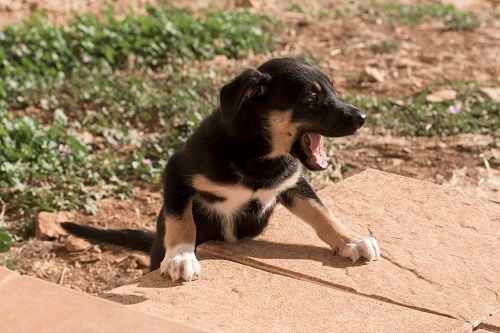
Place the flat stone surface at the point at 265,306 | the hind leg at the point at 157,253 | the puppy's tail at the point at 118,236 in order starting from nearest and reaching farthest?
the flat stone surface at the point at 265,306 → the hind leg at the point at 157,253 → the puppy's tail at the point at 118,236

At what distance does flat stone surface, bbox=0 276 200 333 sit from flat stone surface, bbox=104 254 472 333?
71cm

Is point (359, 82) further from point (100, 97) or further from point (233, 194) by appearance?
point (233, 194)

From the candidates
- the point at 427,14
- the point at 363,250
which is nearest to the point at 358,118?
the point at 363,250

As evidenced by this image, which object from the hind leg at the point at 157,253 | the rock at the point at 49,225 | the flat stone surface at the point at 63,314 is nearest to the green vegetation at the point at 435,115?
the rock at the point at 49,225

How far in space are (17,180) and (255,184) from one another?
201 centimetres

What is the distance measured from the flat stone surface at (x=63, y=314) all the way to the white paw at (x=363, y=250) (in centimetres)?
167

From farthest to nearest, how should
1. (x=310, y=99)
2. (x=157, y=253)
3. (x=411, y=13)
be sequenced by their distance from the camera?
(x=411, y=13), (x=157, y=253), (x=310, y=99)

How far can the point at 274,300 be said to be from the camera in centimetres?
357

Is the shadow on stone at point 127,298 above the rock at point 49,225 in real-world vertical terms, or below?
above

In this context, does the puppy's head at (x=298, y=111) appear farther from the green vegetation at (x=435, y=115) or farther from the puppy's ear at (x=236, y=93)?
the green vegetation at (x=435, y=115)

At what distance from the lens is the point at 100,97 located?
22.9 ft

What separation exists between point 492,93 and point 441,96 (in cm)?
42

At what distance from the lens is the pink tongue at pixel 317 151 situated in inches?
158

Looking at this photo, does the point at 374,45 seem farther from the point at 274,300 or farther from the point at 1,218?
the point at 274,300
